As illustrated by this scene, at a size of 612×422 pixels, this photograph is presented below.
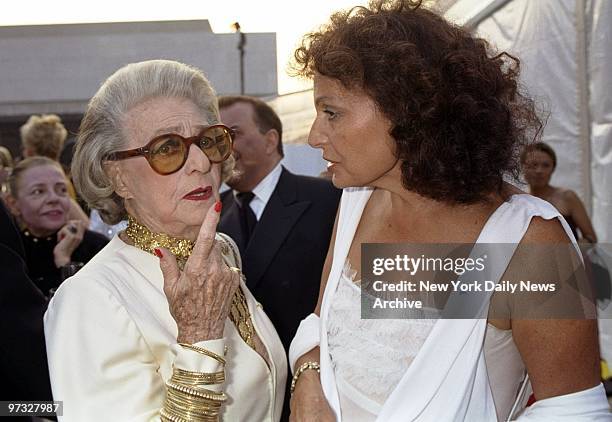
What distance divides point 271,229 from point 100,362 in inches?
83.1

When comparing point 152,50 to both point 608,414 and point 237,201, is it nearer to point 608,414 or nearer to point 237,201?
point 237,201

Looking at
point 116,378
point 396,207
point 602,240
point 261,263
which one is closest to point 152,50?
point 261,263

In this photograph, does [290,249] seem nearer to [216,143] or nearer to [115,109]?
[216,143]

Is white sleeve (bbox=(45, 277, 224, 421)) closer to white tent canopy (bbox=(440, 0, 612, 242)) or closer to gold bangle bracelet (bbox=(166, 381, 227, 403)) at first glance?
gold bangle bracelet (bbox=(166, 381, 227, 403))

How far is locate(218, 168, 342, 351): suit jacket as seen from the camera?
11.8ft

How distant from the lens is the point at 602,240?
15.8 ft

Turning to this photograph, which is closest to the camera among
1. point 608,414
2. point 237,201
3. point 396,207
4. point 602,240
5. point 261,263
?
point 608,414

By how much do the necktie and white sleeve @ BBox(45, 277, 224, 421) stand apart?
7.29 ft

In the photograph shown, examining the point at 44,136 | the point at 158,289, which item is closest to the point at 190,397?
the point at 158,289

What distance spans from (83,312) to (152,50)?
1.59 meters

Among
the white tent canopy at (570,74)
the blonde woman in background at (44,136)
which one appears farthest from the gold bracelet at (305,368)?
the blonde woman in background at (44,136)

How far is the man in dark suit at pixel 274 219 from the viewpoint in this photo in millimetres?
3623

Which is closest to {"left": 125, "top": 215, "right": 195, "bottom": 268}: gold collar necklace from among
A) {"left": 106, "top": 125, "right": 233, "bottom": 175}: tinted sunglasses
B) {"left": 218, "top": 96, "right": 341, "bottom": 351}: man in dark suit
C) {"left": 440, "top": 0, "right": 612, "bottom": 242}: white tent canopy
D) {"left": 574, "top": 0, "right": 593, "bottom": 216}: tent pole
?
{"left": 106, "top": 125, "right": 233, "bottom": 175}: tinted sunglasses

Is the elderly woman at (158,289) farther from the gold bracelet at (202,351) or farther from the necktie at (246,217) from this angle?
the necktie at (246,217)
